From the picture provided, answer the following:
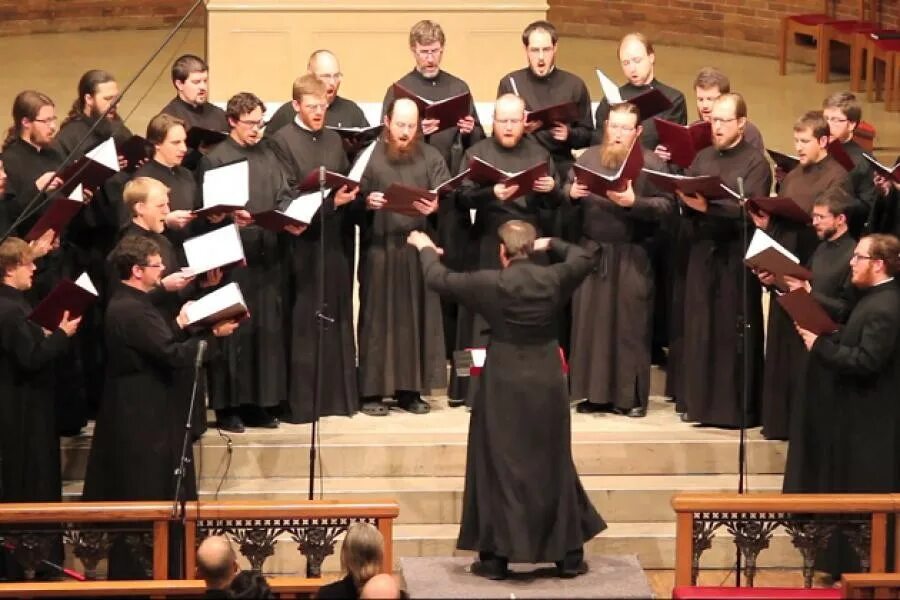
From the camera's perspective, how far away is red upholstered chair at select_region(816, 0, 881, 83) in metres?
16.1

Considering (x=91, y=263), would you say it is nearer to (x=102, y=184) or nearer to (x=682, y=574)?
(x=102, y=184)

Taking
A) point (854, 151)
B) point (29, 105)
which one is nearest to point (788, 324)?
point (854, 151)

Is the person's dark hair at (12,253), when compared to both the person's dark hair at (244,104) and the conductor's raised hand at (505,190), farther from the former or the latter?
the conductor's raised hand at (505,190)

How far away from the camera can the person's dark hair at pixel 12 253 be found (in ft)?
28.8

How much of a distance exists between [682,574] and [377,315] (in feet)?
8.04

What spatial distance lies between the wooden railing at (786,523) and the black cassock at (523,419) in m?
0.53

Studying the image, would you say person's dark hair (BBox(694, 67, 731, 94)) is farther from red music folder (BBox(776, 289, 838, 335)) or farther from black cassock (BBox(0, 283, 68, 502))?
black cassock (BBox(0, 283, 68, 502))

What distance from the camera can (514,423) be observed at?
8555 millimetres

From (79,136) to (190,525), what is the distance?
2665mm

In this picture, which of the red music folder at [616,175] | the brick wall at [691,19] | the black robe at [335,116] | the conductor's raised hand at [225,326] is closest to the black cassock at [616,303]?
the red music folder at [616,175]

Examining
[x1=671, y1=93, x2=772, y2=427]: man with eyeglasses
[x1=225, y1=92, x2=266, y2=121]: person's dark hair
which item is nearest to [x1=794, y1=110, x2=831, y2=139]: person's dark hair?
[x1=671, y1=93, x2=772, y2=427]: man with eyeglasses

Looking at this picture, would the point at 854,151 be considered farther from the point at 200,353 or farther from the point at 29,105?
the point at 29,105

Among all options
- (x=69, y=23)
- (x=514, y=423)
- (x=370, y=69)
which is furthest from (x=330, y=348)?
(x=69, y=23)

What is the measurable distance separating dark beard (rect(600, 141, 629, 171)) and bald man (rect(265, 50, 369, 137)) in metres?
1.38
